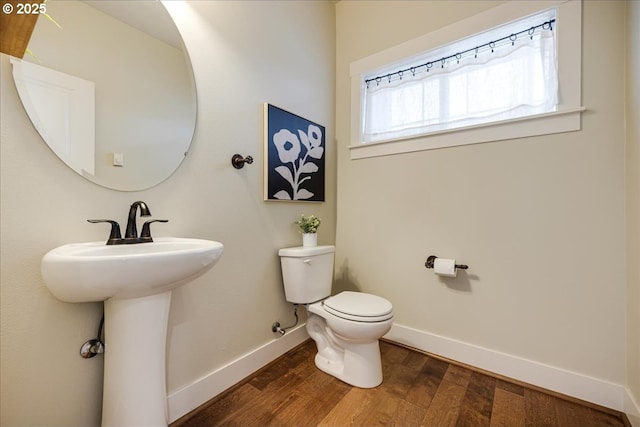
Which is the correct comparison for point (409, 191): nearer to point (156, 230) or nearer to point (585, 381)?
point (585, 381)

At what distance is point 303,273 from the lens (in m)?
1.64

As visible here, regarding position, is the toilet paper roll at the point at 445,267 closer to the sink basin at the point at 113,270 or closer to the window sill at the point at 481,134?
the window sill at the point at 481,134

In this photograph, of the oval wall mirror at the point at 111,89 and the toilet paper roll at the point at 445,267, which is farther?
the toilet paper roll at the point at 445,267

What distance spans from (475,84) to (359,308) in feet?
5.17

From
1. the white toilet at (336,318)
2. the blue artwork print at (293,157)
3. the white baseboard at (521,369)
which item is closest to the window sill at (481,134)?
the blue artwork print at (293,157)

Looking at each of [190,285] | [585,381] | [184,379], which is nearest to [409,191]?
[585,381]

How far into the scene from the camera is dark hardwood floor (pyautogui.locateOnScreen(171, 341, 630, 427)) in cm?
120

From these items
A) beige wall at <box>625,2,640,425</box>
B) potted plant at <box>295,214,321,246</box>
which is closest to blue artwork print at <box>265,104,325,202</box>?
potted plant at <box>295,214,321,246</box>

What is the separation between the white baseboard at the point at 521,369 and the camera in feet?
4.22

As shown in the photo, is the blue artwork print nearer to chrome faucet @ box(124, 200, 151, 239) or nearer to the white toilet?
the white toilet

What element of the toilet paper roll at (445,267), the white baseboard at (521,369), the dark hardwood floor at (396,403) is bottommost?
the dark hardwood floor at (396,403)

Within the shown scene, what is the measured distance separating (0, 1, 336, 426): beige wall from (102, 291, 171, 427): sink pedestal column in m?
0.14

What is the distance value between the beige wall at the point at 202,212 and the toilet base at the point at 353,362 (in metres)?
0.39

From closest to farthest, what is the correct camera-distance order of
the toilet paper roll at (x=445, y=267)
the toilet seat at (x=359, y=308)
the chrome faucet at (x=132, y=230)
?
the chrome faucet at (x=132, y=230) → the toilet seat at (x=359, y=308) → the toilet paper roll at (x=445, y=267)
